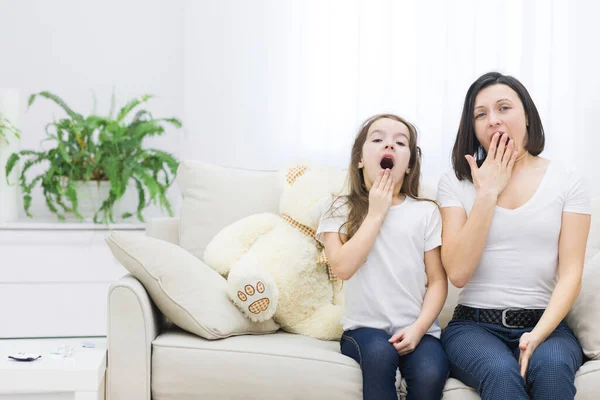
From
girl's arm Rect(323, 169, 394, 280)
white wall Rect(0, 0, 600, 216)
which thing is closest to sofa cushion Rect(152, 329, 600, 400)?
girl's arm Rect(323, 169, 394, 280)

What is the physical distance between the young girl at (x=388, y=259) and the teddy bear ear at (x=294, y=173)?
1.10 feet

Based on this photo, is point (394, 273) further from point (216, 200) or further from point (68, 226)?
point (68, 226)

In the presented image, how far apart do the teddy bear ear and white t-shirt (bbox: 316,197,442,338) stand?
40 cm

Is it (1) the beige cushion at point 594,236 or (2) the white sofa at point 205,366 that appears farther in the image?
(1) the beige cushion at point 594,236

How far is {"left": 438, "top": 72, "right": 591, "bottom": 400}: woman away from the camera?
4.97ft

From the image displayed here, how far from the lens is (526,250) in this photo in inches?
Answer: 63.3

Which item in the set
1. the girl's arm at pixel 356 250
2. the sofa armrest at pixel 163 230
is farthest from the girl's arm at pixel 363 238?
the sofa armrest at pixel 163 230

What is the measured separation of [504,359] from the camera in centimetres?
138

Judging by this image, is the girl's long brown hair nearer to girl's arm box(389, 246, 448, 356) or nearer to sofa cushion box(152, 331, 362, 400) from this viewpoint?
girl's arm box(389, 246, 448, 356)

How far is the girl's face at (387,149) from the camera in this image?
1.69 meters

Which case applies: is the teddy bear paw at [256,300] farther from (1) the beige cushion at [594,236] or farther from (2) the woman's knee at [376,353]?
(1) the beige cushion at [594,236]

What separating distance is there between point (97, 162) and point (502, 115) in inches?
69.4

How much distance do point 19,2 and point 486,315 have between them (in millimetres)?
2622

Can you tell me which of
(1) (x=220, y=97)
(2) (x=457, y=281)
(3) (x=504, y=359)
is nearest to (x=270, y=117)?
(1) (x=220, y=97)
